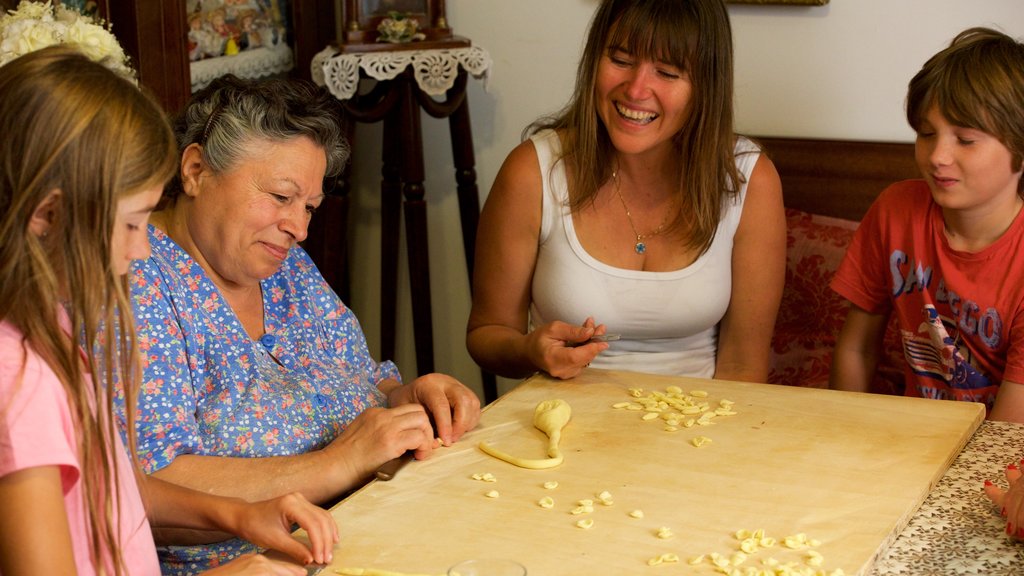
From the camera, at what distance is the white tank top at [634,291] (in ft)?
7.55

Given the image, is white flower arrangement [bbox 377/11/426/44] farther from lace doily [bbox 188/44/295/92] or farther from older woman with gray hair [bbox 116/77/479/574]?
older woman with gray hair [bbox 116/77/479/574]

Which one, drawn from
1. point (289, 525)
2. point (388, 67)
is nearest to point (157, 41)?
point (388, 67)

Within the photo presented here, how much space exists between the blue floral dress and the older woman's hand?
130mm

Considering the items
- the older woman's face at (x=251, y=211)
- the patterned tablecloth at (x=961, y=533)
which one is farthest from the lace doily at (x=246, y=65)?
the patterned tablecloth at (x=961, y=533)

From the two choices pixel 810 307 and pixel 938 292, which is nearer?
pixel 938 292

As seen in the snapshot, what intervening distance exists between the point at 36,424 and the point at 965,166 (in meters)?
1.62

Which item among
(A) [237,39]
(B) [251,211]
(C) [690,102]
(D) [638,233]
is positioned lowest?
(D) [638,233]

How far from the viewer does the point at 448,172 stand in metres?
3.57

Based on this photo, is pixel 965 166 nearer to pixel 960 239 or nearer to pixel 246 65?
pixel 960 239

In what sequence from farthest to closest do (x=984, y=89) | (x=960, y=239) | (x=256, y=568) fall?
(x=960, y=239) → (x=984, y=89) → (x=256, y=568)

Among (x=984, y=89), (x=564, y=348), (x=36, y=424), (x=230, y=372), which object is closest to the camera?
(x=36, y=424)

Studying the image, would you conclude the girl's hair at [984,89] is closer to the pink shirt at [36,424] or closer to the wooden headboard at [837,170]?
the wooden headboard at [837,170]

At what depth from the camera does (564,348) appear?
1.93 meters

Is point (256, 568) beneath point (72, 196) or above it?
beneath
